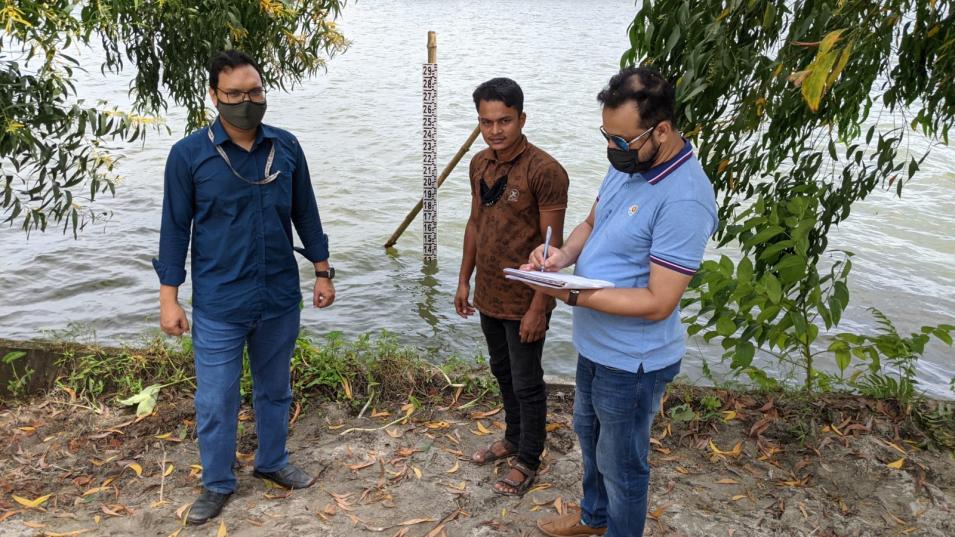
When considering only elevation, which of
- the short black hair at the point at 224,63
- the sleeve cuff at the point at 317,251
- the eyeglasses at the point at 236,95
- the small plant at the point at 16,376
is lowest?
the small plant at the point at 16,376

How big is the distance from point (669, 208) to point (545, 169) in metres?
0.94

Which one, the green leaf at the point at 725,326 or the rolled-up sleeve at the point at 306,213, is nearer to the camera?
the rolled-up sleeve at the point at 306,213

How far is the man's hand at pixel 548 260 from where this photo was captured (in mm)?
3211

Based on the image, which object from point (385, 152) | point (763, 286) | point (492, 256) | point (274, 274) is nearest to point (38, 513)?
point (274, 274)

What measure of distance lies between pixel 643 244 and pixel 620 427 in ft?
2.32

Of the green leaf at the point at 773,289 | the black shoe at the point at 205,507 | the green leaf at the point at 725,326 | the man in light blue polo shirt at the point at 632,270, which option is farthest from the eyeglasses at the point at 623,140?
the black shoe at the point at 205,507

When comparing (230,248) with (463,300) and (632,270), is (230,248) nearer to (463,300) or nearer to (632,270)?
(463,300)

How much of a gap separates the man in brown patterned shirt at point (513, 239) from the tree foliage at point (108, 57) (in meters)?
2.37

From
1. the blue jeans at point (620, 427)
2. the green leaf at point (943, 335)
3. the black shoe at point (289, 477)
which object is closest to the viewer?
the blue jeans at point (620, 427)

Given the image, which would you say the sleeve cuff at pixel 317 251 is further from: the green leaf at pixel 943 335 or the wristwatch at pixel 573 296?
the green leaf at pixel 943 335

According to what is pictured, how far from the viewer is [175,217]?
347 cm

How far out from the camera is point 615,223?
2926 mm

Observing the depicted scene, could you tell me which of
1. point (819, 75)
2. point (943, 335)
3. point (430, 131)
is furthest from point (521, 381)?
point (430, 131)

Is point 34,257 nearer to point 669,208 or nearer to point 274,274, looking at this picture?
point 274,274
